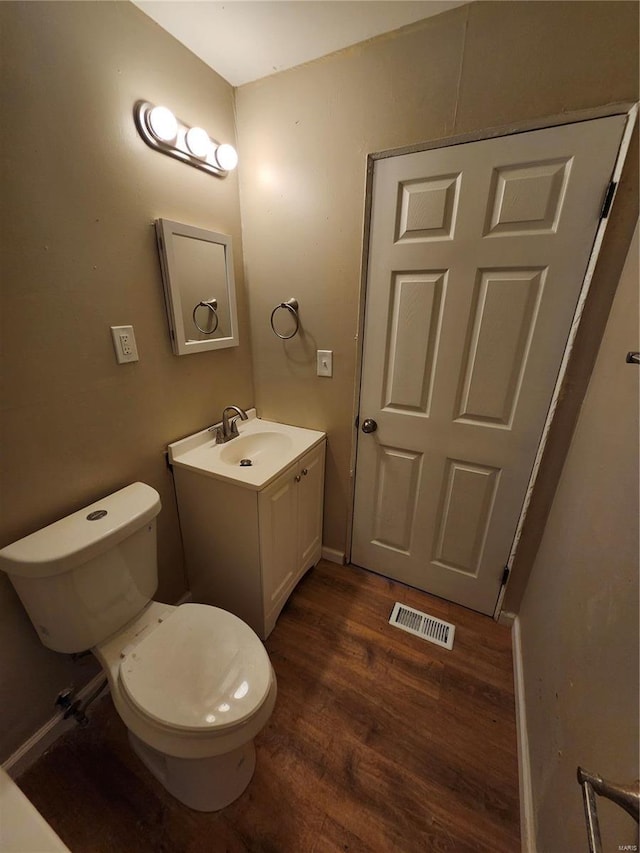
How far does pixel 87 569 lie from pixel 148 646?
11.8 inches

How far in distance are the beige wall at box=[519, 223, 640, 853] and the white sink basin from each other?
A: 0.97 metres

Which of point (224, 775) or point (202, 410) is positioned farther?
point (202, 410)

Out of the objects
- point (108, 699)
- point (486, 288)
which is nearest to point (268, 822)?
point (108, 699)

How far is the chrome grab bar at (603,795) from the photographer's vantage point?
0.41 m

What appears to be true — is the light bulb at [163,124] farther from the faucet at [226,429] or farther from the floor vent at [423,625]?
the floor vent at [423,625]

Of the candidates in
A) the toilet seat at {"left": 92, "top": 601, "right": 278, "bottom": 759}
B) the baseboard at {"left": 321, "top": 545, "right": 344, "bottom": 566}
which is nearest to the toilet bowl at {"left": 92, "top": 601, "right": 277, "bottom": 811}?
the toilet seat at {"left": 92, "top": 601, "right": 278, "bottom": 759}

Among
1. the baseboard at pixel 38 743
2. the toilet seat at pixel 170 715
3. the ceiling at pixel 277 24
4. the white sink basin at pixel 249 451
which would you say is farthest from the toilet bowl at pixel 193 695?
the ceiling at pixel 277 24

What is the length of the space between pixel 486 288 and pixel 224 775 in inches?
70.4

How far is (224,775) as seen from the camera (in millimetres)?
982

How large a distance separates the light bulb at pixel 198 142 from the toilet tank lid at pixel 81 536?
126 centimetres

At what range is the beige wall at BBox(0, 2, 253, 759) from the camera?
87 centimetres

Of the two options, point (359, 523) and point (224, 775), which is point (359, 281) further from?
point (224, 775)

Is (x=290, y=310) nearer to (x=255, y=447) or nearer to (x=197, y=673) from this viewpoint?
(x=255, y=447)

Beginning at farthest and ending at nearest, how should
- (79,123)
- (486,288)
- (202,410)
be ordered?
(202,410), (486,288), (79,123)
